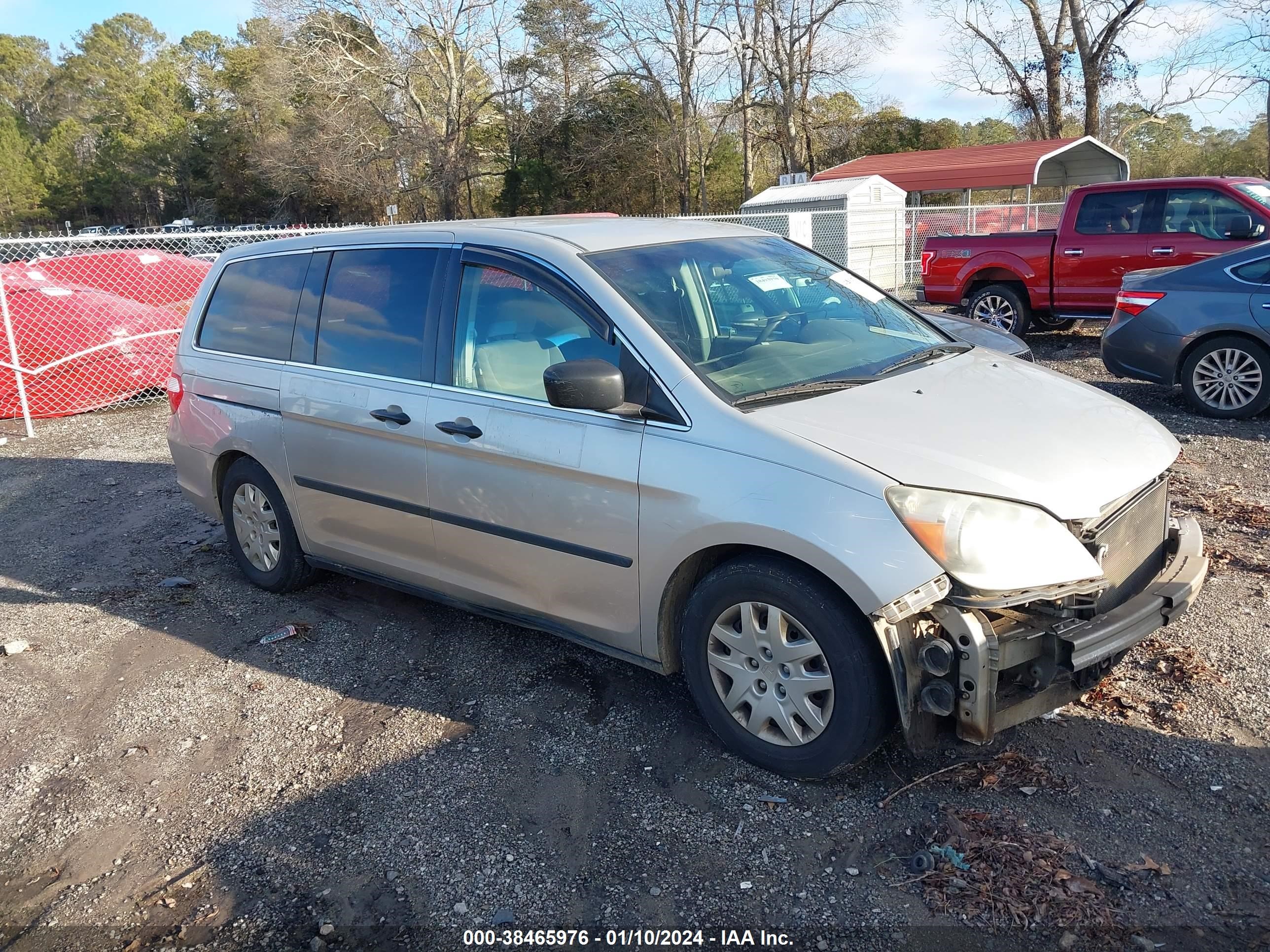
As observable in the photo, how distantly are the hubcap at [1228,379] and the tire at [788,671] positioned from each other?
636cm

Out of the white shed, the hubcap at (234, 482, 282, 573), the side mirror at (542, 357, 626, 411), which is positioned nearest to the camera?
the side mirror at (542, 357, 626, 411)

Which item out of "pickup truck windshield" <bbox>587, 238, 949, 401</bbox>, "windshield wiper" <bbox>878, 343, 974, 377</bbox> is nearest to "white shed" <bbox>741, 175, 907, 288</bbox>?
"pickup truck windshield" <bbox>587, 238, 949, 401</bbox>

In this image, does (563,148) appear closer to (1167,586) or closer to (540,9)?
(540,9)

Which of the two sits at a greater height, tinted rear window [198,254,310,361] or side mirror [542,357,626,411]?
tinted rear window [198,254,310,361]

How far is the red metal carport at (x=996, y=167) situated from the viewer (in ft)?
90.4

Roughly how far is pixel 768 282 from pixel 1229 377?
5.60 metres

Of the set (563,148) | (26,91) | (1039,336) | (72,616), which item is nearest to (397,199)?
(563,148)

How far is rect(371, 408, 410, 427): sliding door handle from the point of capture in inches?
162

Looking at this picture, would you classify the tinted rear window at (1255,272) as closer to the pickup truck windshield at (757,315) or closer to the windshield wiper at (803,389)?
the pickup truck windshield at (757,315)

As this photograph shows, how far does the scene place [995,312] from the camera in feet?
39.8

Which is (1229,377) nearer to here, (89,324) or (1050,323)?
(1050,323)

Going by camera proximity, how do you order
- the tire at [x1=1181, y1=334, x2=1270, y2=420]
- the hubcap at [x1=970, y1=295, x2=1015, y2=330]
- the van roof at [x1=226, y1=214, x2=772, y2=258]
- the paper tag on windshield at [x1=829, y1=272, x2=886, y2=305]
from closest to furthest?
1. the van roof at [x1=226, y1=214, x2=772, y2=258]
2. the paper tag on windshield at [x1=829, y1=272, x2=886, y2=305]
3. the tire at [x1=1181, y1=334, x2=1270, y2=420]
4. the hubcap at [x1=970, y1=295, x2=1015, y2=330]

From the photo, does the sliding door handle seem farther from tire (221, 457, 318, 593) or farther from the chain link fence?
the chain link fence

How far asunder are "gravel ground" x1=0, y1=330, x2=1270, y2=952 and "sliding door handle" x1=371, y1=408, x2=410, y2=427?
1.14 metres
